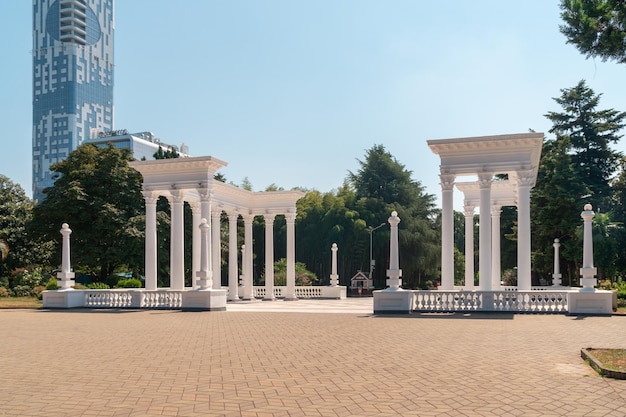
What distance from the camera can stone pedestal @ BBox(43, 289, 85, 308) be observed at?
3183 centimetres

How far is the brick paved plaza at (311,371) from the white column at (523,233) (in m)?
7.72

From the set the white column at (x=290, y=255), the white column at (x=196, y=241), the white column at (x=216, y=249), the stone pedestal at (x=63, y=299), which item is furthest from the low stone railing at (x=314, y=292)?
the stone pedestal at (x=63, y=299)

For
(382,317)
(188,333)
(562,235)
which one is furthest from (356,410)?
(562,235)

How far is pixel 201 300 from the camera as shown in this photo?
1160 inches

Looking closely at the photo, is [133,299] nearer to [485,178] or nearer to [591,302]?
[485,178]

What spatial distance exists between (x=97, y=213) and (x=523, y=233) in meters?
28.0

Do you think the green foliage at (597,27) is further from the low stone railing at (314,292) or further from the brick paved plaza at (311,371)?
the low stone railing at (314,292)

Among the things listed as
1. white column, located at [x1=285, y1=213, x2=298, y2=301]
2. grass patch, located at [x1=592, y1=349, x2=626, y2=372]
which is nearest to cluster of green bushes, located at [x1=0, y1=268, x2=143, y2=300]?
white column, located at [x1=285, y1=213, x2=298, y2=301]

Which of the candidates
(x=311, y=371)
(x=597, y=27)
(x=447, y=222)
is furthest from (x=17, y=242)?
(x=597, y=27)

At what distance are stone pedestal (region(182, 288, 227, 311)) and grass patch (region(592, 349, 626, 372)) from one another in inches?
776

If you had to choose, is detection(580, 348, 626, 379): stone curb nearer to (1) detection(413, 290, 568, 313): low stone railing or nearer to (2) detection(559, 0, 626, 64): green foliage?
(2) detection(559, 0, 626, 64): green foliage

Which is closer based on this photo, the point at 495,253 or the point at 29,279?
the point at 495,253

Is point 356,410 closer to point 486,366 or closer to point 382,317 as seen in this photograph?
point 486,366

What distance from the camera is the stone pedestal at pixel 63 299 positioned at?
31.8 meters
